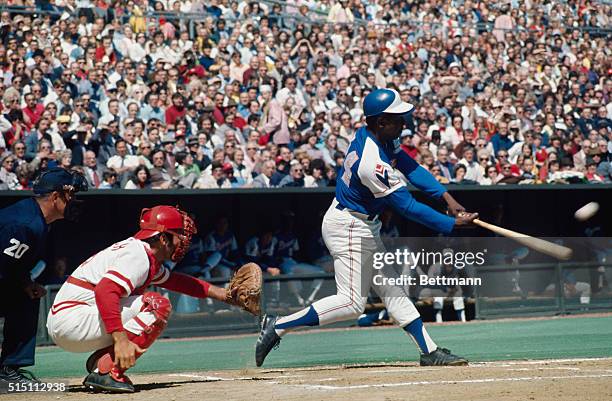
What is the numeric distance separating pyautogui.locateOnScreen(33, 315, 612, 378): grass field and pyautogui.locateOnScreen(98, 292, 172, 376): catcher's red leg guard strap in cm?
222

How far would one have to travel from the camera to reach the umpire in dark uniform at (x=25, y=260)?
238 inches

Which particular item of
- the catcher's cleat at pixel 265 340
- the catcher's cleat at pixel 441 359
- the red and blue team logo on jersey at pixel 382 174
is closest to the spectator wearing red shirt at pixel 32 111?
the catcher's cleat at pixel 265 340

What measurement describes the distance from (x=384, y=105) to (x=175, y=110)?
25.2 ft

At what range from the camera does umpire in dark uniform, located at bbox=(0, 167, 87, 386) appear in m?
6.05

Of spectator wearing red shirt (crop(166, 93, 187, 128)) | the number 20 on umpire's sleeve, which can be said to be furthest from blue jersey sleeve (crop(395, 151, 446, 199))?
spectator wearing red shirt (crop(166, 93, 187, 128))

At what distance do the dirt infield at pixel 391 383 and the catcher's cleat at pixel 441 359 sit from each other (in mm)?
107

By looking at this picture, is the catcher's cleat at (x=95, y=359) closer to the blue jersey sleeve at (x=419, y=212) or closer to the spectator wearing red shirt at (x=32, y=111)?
the blue jersey sleeve at (x=419, y=212)

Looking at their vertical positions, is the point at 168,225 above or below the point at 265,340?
above

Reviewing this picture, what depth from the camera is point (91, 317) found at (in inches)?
232

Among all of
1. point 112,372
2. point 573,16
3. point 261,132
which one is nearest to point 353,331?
point 261,132

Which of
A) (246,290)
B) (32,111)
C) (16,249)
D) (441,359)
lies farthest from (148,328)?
(32,111)

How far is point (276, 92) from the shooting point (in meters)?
16.0

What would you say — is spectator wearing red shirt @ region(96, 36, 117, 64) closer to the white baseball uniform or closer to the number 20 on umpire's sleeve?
the white baseball uniform

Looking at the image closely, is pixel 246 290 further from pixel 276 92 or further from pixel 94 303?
pixel 276 92
